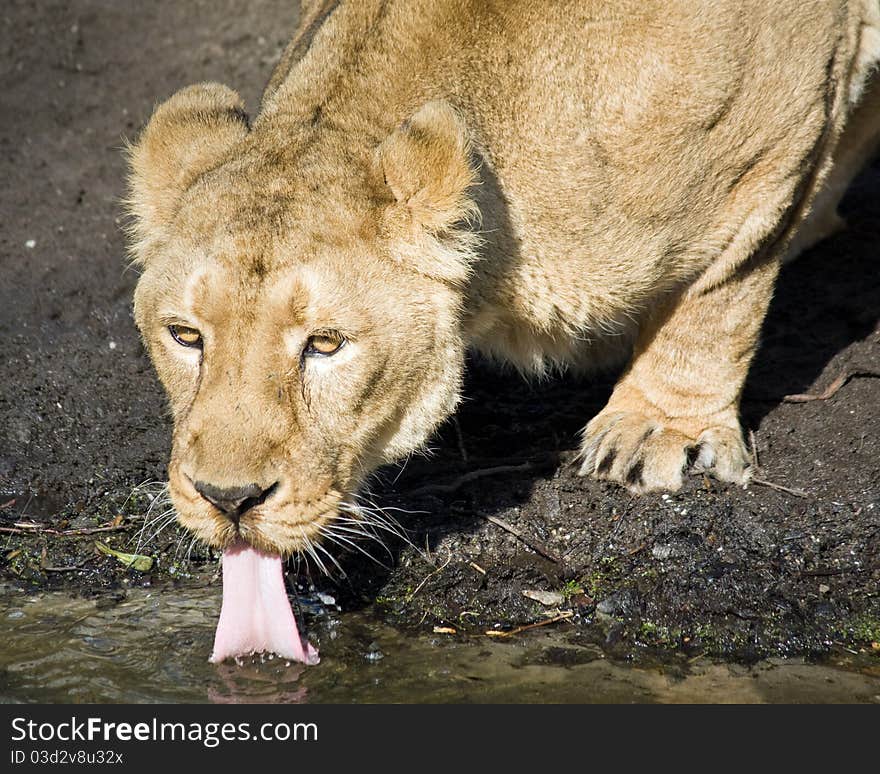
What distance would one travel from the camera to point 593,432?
553 centimetres

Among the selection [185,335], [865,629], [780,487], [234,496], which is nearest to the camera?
[234,496]

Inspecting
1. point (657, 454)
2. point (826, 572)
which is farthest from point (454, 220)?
point (826, 572)

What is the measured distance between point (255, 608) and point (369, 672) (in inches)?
17.2

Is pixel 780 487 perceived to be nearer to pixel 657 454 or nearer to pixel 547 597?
pixel 657 454

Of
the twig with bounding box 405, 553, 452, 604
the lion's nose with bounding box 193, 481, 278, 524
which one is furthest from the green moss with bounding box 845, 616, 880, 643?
the lion's nose with bounding box 193, 481, 278, 524

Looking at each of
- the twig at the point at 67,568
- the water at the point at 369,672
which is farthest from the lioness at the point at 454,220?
the twig at the point at 67,568

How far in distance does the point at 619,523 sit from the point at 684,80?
5.62 feet

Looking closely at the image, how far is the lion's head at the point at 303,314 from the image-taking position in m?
3.94

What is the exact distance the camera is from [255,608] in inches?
168

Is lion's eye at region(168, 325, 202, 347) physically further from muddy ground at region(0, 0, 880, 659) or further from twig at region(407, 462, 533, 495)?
twig at region(407, 462, 533, 495)
